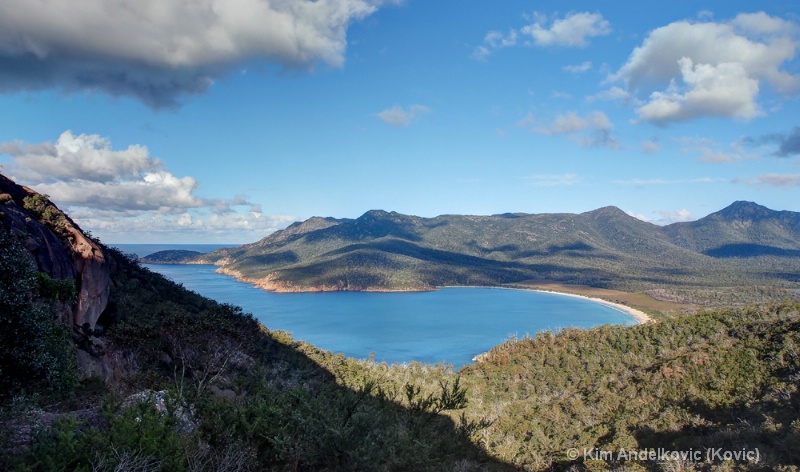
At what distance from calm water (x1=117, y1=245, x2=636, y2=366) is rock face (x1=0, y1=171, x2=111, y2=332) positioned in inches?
2317

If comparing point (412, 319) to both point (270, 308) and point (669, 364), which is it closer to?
point (270, 308)

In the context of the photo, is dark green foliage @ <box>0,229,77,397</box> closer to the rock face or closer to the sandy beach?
the rock face

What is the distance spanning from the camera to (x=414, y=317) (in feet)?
382

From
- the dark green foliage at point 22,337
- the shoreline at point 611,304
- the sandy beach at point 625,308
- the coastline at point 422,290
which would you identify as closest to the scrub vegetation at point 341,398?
the dark green foliage at point 22,337

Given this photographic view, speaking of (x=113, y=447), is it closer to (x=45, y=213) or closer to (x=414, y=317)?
(x=45, y=213)

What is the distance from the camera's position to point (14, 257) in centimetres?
920

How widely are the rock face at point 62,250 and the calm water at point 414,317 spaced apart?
58.8 m

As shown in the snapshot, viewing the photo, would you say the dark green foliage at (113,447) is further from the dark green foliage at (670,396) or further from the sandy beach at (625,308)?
the sandy beach at (625,308)

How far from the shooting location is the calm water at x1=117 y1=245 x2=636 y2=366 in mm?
85844

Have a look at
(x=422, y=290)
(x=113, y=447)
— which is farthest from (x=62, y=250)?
(x=422, y=290)

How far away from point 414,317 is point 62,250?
102 metres

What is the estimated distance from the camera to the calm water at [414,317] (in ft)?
282

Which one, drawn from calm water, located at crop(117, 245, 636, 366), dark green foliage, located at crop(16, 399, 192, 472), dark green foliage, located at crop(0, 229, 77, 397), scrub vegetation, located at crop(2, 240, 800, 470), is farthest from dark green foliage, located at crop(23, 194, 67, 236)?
calm water, located at crop(117, 245, 636, 366)

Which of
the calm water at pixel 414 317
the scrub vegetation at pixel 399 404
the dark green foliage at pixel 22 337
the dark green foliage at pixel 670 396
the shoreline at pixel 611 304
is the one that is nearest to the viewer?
the scrub vegetation at pixel 399 404
